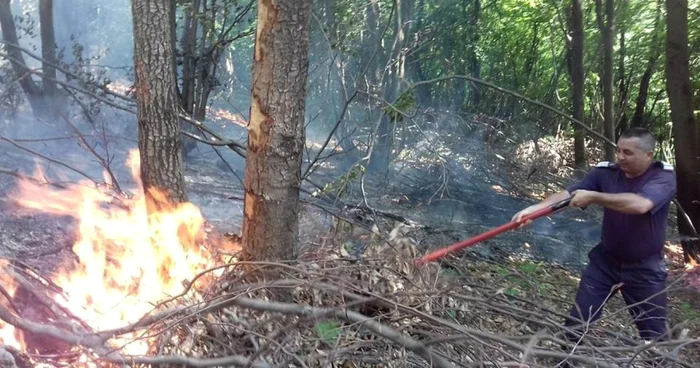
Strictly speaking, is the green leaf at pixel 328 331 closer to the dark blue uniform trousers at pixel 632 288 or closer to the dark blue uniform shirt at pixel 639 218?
the dark blue uniform trousers at pixel 632 288

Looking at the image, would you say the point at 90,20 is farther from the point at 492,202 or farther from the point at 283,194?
the point at 283,194

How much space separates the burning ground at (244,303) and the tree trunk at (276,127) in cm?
25

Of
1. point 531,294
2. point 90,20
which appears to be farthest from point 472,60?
point 531,294

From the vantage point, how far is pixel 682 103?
7262 millimetres

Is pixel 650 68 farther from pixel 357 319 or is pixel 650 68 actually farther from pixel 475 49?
pixel 357 319

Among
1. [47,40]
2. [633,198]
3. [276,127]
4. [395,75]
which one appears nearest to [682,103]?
[633,198]

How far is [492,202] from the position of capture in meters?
9.84

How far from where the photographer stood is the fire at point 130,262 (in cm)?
363

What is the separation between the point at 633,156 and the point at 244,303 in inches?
103

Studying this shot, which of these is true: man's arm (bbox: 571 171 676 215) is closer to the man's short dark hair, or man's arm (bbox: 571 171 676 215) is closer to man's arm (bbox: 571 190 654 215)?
man's arm (bbox: 571 190 654 215)

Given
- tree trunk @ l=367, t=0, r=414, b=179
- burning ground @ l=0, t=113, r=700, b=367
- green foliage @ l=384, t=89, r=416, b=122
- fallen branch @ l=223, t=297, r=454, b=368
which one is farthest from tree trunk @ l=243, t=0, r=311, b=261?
tree trunk @ l=367, t=0, r=414, b=179

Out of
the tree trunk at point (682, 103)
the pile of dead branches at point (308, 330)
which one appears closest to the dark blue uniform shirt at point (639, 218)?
the pile of dead branches at point (308, 330)

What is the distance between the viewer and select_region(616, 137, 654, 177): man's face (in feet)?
12.8

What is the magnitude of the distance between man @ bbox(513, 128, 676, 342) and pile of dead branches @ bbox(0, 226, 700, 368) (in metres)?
0.44
